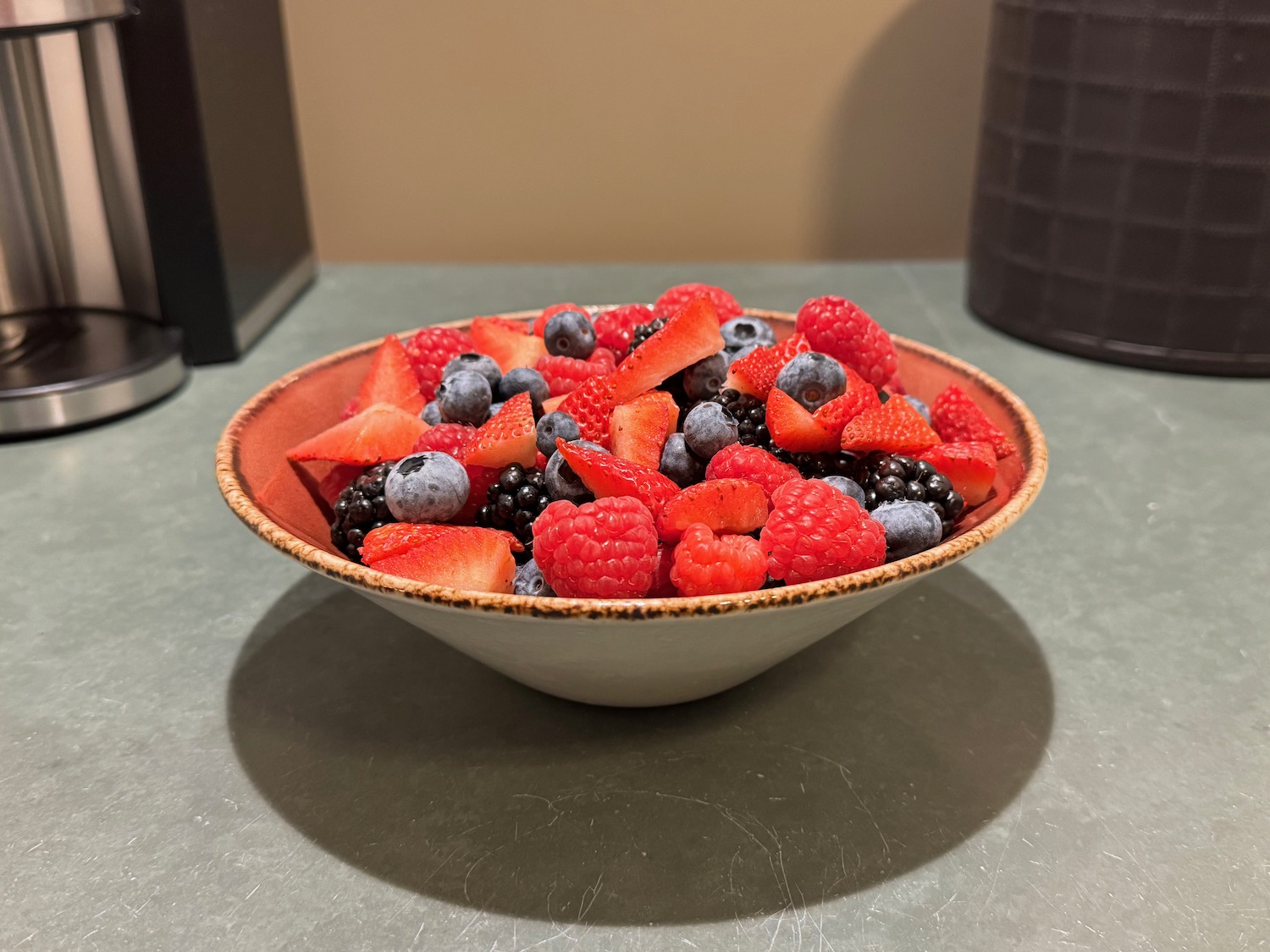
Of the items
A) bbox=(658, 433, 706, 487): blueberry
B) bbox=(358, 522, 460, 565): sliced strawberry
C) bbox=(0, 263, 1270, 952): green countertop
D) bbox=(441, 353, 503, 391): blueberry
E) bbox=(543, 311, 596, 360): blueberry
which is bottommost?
bbox=(0, 263, 1270, 952): green countertop

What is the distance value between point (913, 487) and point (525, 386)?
0.34 meters

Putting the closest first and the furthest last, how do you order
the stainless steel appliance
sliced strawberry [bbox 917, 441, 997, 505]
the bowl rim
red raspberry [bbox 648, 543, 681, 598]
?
the bowl rim
red raspberry [bbox 648, 543, 681, 598]
sliced strawberry [bbox 917, 441, 997, 505]
the stainless steel appliance

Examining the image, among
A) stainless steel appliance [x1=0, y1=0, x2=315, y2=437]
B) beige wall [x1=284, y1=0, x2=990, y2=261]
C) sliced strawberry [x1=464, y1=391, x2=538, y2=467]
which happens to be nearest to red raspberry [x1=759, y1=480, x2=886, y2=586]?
sliced strawberry [x1=464, y1=391, x2=538, y2=467]

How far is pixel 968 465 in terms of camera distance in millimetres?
852

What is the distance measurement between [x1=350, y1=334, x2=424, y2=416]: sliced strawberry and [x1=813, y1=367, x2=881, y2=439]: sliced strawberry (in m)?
0.37

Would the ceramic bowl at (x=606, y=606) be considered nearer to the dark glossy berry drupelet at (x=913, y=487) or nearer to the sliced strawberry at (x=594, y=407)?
the dark glossy berry drupelet at (x=913, y=487)

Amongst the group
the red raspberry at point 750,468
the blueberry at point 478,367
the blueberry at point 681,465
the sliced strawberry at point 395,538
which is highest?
the blueberry at point 478,367

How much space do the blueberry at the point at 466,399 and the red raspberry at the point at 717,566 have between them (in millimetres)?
283

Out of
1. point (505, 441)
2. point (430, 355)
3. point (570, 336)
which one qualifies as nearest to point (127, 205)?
point (430, 355)

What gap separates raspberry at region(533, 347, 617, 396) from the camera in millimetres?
954

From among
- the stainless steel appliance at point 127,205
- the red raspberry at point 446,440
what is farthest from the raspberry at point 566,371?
the stainless steel appliance at point 127,205

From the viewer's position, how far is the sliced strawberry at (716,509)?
733 mm

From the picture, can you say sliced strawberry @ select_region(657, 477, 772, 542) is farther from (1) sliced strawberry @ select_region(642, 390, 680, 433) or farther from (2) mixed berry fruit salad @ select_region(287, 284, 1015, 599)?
(1) sliced strawberry @ select_region(642, 390, 680, 433)

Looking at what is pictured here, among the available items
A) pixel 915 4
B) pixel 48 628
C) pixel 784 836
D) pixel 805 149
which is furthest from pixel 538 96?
pixel 784 836
